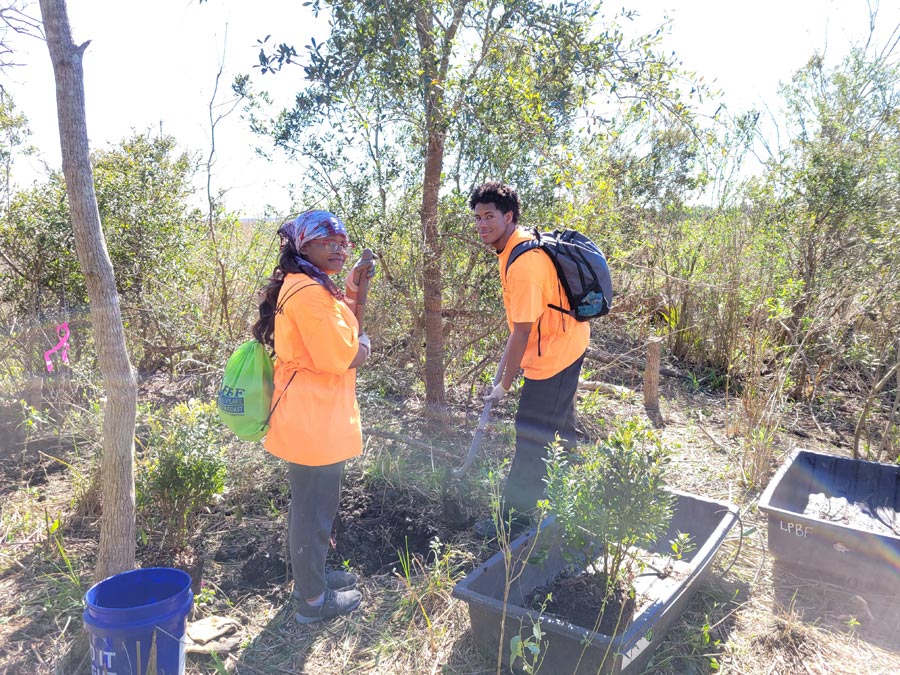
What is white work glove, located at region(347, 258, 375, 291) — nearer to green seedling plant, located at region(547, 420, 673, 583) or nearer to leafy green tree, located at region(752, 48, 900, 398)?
green seedling plant, located at region(547, 420, 673, 583)

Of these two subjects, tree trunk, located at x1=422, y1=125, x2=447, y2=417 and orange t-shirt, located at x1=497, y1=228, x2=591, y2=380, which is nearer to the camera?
orange t-shirt, located at x1=497, y1=228, x2=591, y2=380

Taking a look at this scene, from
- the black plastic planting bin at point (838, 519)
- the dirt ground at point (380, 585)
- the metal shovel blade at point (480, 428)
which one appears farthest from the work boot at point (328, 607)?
the black plastic planting bin at point (838, 519)

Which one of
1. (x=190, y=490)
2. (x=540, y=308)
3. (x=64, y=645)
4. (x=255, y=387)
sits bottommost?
(x=64, y=645)

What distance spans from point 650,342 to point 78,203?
15.5ft

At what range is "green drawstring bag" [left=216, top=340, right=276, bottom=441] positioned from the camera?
2594 mm

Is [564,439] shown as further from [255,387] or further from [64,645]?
[64,645]

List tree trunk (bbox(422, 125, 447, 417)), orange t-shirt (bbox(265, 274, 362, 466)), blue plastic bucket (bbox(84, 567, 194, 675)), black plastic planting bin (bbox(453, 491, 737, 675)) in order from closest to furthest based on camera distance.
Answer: blue plastic bucket (bbox(84, 567, 194, 675))
black plastic planting bin (bbox(453, 491, 737, 675))
orange t-shirt (bbox(265, 274, 362, 466))
tree trunk (bbox(422, 125, 447, 417))

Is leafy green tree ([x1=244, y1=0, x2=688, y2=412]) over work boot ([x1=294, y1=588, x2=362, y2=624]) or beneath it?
over

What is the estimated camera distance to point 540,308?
10.4ft

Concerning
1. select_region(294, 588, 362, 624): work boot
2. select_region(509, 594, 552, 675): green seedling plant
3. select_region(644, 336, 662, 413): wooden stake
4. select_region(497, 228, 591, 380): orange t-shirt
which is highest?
select_region(497, 228, 591, 380): orange t-shirt

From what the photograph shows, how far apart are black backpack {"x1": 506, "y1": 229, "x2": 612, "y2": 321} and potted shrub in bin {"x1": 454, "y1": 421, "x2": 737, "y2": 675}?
0.84 meters

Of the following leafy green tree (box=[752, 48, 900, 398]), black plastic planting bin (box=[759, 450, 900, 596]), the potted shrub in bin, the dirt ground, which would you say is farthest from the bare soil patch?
leafy green tree (box=[752, 48, 900, 398])

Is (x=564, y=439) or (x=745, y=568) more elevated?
(x=564, y=439)

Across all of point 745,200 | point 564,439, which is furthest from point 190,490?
point 745,200
